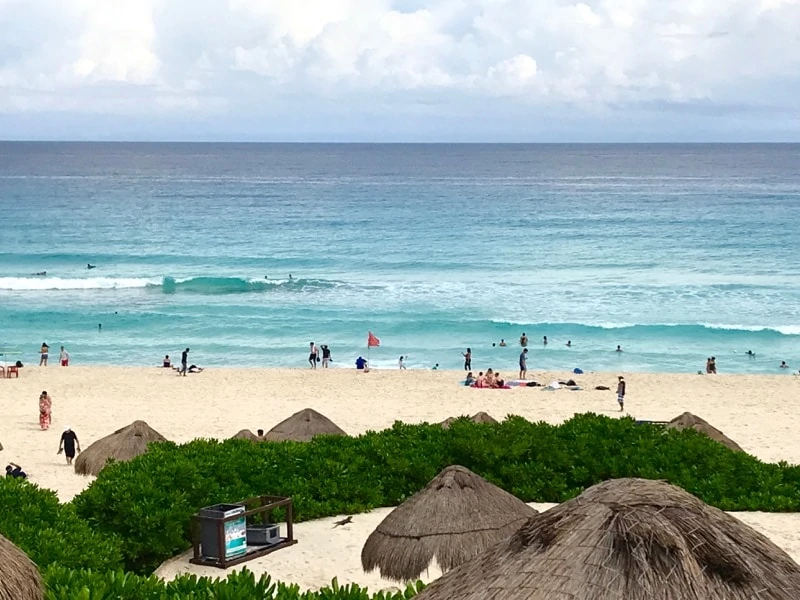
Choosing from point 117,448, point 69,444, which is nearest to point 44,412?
point 69,444

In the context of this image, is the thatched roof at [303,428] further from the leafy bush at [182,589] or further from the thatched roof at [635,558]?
the thatched roof at [635,558]

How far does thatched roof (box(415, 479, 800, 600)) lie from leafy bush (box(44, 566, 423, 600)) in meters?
1.28

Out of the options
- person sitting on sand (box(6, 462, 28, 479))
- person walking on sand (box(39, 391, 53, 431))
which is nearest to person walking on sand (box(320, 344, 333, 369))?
person walking on sand (box(39, 391, 53, 431))

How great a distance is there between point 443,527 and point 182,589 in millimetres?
3789

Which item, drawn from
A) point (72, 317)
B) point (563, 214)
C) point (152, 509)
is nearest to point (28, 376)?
point (72, 317)

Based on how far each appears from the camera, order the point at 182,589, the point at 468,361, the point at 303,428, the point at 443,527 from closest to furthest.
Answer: the point at 182,589
the point at 443,527
the point at 303,428
the point at 468,361

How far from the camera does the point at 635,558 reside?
4.89 metres

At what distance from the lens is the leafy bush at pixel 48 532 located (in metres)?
8.84

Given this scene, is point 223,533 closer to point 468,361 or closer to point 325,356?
point 468,361

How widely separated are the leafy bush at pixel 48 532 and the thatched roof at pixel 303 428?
750 cm

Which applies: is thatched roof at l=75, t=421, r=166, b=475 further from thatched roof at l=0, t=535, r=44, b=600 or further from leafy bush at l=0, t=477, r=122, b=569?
thatched roof at l=0, t=535, r=44, b=600

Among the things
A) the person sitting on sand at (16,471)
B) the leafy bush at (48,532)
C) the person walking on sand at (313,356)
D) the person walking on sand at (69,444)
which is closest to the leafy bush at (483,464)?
the leafy bush at (48,532)

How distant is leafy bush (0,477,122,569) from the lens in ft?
29.0

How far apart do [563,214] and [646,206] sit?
10.9m
